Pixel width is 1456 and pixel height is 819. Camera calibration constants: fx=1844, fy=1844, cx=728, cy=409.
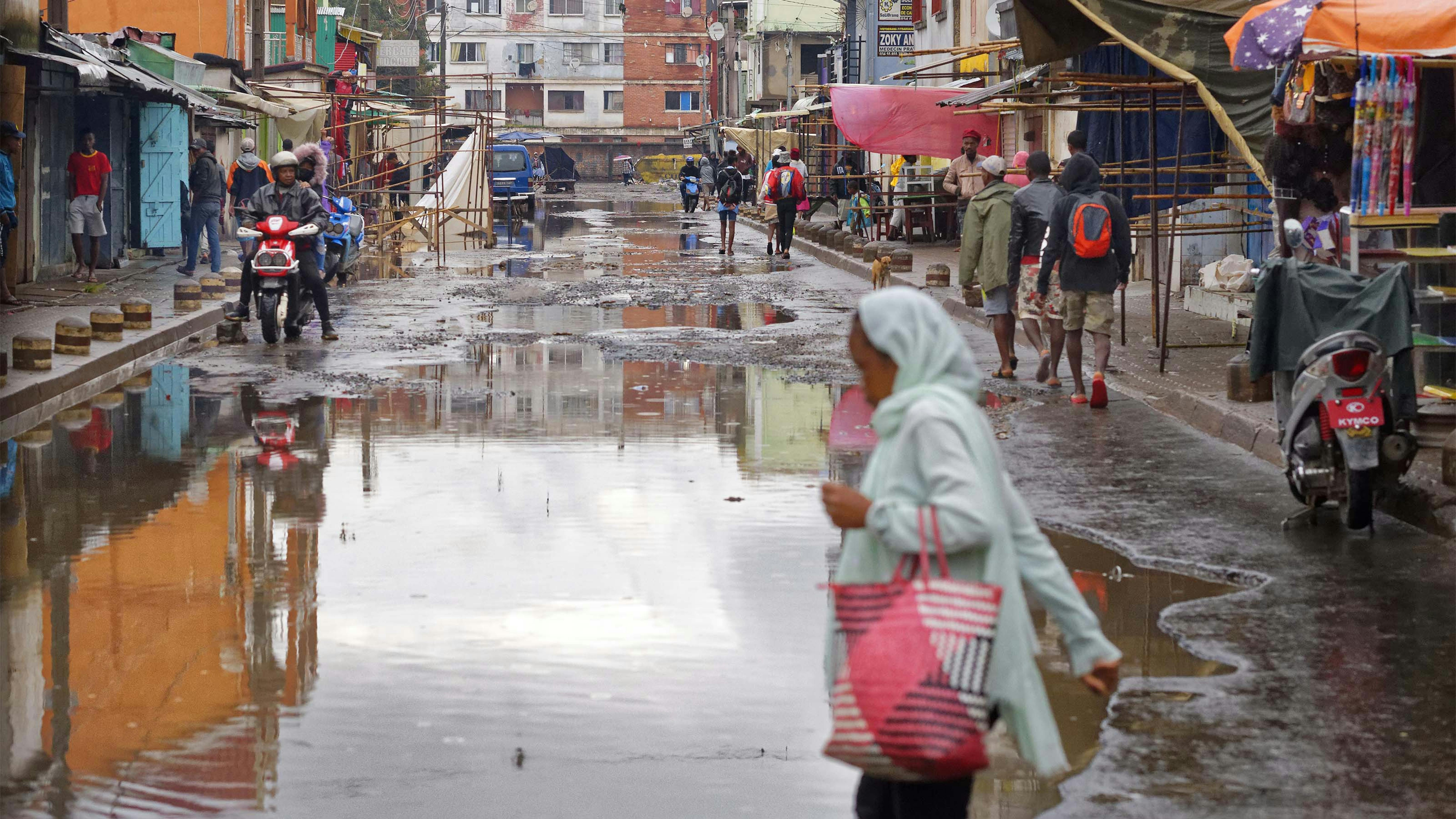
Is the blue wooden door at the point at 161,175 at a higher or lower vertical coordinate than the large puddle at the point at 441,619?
higher

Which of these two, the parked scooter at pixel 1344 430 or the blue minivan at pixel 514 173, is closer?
the parked scooter at pixel 1344 430

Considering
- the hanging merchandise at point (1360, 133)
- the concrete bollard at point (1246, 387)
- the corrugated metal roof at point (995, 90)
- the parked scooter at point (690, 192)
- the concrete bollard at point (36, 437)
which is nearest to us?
the hanging merchandise at point (1360, 133)

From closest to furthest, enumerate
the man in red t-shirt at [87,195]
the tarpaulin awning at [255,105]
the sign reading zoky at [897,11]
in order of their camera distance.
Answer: the man in red t-shirt at [87,195] → the tarpaulin awning at [255,105] → the sign reading zoky at [897,11]

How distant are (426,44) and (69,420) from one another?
3384 inches

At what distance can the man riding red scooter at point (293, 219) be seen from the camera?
17219mm

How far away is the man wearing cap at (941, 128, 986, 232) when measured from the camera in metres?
22.1

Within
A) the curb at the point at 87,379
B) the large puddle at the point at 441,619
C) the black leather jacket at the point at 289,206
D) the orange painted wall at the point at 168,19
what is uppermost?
the orange painted wall at the point at 168,19

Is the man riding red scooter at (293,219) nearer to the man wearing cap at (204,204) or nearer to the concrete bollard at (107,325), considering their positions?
the concrete bollard at (107,325)

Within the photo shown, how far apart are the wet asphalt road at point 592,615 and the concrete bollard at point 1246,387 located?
622 millimetres

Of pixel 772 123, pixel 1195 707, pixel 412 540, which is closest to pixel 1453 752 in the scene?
pixel 1195 707

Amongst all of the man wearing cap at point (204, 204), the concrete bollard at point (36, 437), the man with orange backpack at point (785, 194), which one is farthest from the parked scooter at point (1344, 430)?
the man with orange backpack at point (785, 194)

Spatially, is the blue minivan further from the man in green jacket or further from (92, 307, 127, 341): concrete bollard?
the man in green jacket

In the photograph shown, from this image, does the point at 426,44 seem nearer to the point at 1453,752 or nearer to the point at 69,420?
the point at 69,420

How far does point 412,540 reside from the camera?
27.8 feet
